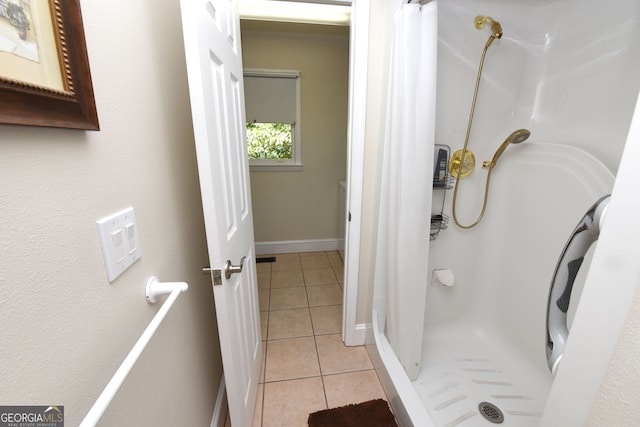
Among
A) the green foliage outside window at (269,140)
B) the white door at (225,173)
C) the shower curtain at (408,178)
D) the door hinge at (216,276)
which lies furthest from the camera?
the green foliage outside window at (269,140)

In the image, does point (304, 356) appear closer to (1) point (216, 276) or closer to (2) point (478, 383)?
(2) point (478, 383)

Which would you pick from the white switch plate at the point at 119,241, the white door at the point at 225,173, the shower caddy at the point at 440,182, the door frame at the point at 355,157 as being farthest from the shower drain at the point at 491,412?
the white switch plate at the point at 119,241

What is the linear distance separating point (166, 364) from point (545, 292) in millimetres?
1690

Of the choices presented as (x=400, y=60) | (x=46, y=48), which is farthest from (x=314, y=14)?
(x=46, y=48)

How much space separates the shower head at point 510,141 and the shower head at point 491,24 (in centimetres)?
49

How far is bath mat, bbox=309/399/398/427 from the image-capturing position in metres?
1.30

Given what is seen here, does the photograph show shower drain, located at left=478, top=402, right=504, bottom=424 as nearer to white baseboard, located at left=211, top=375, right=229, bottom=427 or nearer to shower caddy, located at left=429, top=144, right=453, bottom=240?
shower caddy, located at left=429, top=144, right=453, bottom=240

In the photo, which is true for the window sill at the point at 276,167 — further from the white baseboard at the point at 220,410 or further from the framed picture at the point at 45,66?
the framed picture at the point at 45,66

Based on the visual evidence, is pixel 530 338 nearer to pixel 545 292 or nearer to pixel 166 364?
pixel 545 292

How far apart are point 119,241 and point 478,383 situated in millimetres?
1730

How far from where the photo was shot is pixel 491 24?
1314 millimetres

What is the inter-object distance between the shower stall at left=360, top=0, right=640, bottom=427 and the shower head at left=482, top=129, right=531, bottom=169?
5 cm

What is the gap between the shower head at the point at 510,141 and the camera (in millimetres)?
1359

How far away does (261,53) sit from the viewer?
2.68 meters
